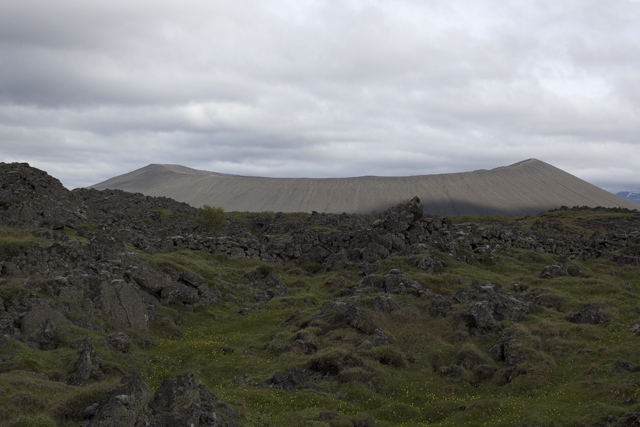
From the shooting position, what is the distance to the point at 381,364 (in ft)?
84.1

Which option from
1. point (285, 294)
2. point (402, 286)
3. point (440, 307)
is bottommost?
point (285, 294)

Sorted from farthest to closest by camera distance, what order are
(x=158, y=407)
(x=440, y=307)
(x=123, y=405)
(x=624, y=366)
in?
(x=440, y=307) < (x=624, y=366) < (x=158, y=407) < (x=123, y=405)

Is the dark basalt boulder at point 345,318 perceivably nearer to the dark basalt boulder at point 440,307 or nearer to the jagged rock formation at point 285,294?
the jagged rock formation at point 285,294

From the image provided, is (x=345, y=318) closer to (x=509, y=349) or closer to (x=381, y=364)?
(x=381, y=364)

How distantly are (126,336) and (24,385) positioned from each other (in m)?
8.86

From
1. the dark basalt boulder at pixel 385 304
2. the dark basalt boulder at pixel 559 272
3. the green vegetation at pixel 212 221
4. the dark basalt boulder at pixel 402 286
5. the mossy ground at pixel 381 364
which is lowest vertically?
the mossy ground at pixel 381 364

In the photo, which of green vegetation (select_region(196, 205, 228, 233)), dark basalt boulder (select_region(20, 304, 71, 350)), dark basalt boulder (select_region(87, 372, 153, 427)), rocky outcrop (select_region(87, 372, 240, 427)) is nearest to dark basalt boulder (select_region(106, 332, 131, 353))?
dark basalt boulder (select_region(20, 304, 71, 350))

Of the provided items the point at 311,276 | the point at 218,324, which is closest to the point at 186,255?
the point at 311,276

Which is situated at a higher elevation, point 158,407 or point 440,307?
point 440,307

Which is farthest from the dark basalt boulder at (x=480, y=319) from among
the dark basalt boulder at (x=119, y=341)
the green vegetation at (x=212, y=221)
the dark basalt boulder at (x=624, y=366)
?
the green vegetation at (x=212, y=221)

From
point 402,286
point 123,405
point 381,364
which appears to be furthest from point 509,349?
point 123,405

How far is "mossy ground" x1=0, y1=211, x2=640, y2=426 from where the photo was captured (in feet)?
60.5

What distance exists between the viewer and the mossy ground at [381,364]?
1844 centimetres

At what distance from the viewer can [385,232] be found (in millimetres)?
53438
